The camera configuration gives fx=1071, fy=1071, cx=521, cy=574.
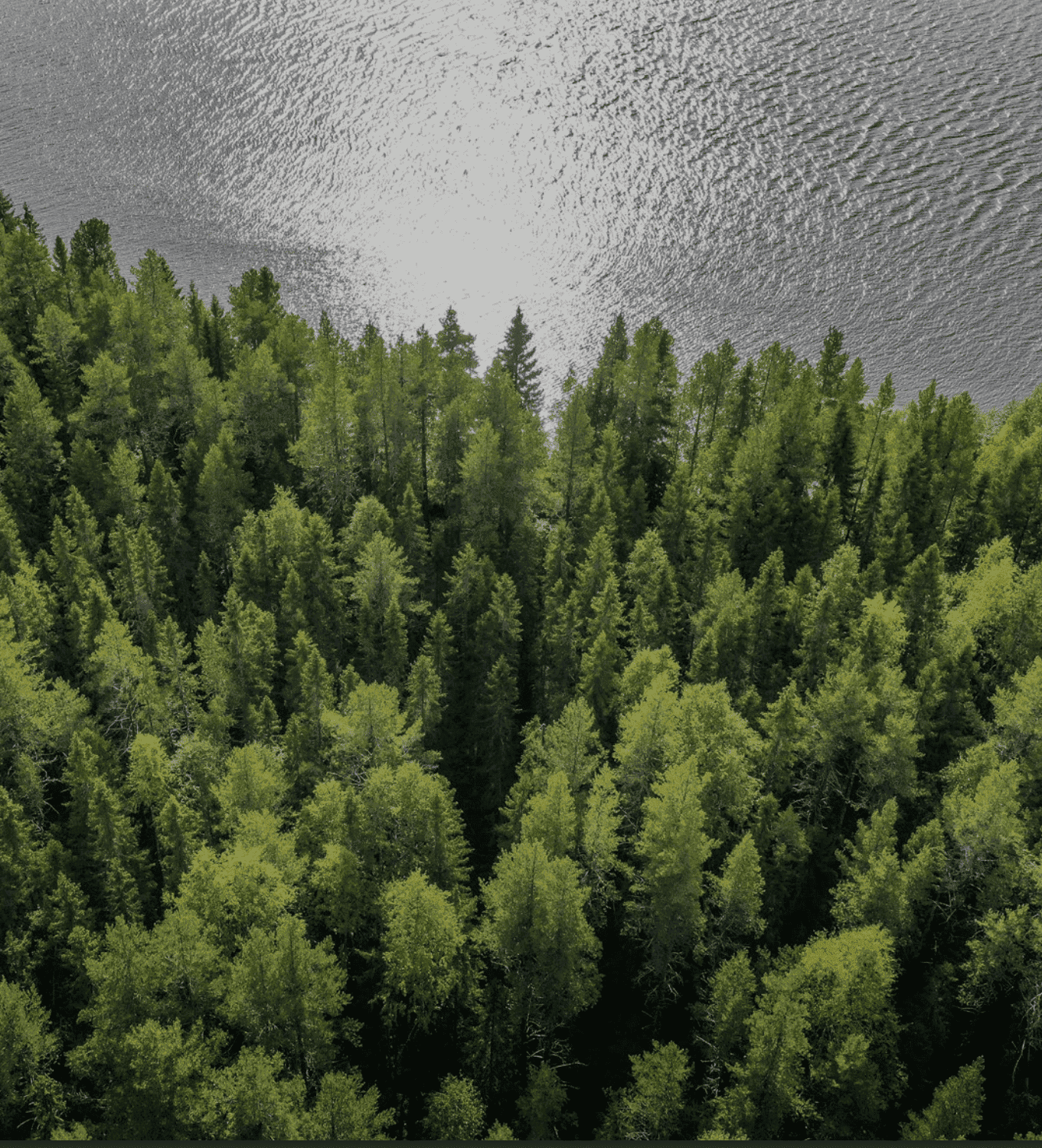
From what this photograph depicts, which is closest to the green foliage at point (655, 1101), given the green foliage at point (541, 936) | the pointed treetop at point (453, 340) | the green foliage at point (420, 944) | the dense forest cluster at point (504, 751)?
the dense forest cluster at point (504, 751)

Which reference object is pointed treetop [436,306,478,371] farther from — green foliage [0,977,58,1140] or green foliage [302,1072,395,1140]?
green foliage [302,1072,395,1140]

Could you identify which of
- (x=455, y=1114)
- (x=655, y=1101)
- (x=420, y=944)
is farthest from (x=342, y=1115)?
(x=655, y=1101)

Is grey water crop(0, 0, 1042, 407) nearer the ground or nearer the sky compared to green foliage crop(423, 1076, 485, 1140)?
nearer the sky

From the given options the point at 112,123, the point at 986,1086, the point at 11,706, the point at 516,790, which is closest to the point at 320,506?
the point at 11,706

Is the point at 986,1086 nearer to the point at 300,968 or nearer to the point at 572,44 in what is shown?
the point at 300,968

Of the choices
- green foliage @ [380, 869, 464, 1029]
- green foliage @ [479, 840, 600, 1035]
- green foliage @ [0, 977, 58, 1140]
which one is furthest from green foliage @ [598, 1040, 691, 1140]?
green foliage @ [0, 977, 58, 1140]

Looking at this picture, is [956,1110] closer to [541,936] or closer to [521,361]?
[541,936]

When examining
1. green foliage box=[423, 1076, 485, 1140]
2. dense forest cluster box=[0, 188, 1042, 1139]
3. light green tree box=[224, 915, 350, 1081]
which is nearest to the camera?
light green tree box=[224, 915, 350, 1081]

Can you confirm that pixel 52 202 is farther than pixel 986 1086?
Yes

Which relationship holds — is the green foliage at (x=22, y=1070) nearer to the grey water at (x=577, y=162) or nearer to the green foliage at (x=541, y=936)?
the green foliage at (x=541, y=936)
